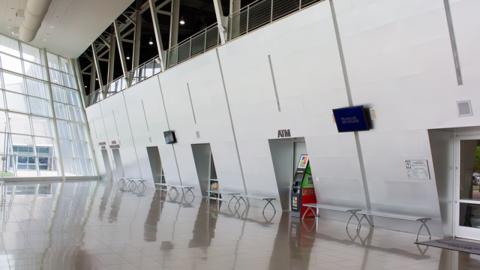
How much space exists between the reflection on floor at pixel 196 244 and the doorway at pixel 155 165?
1017 cm

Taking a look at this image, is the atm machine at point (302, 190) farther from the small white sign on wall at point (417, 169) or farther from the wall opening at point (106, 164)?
the wall opening at point (106, 164)

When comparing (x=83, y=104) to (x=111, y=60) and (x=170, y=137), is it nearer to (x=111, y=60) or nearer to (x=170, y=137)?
(x=111, y=60)

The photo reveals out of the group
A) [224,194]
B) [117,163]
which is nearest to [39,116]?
[117,163]

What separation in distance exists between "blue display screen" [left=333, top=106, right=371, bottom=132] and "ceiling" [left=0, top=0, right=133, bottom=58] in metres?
12.6

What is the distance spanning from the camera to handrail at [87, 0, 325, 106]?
1136 centimetres

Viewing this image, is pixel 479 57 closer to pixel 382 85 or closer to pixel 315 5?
pixel 382 85

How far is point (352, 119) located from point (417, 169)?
70.4 inches

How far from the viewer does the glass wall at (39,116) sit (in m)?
24.2

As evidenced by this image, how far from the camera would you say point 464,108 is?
7.50 meters

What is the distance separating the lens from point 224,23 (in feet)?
45.5

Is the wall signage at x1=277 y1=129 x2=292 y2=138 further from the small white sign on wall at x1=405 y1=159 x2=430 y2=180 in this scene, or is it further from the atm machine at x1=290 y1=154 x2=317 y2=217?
the small white sign on wall at x1=405 y1=159 x2=430 y2=180

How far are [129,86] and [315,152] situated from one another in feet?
45.7

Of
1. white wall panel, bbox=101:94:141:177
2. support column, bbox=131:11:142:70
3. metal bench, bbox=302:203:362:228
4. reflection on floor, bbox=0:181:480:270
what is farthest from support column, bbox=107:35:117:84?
metal bench, bbox=302:203:362:228

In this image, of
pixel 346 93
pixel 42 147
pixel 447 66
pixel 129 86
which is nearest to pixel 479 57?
pixel 447 66
